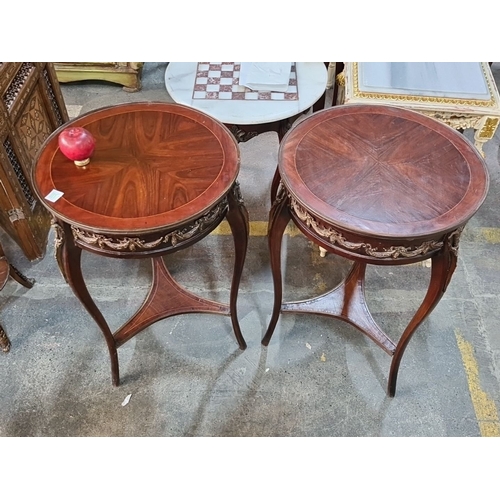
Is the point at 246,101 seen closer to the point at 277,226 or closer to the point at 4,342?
the point at 277,226

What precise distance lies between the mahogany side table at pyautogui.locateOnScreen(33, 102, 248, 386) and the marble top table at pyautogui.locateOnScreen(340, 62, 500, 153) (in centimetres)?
85

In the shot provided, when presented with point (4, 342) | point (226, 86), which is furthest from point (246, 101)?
point (4, 342)

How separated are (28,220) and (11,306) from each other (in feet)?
1.19

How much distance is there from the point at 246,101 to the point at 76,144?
2.73 feet

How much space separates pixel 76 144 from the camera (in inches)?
48.8

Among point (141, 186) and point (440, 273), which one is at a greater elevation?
point (141, 186)

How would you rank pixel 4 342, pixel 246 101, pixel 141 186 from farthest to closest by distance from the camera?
pixel 246 101, pixel 4 342, pixel 141 186

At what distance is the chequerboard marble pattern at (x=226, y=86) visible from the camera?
1884 millimetres

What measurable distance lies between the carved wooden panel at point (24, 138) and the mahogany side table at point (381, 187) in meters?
1.07

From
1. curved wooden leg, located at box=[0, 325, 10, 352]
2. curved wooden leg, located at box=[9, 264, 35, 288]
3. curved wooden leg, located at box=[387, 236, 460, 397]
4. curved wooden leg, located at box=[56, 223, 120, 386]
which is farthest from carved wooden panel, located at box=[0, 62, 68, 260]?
curved wooden leg, located at box=[387, 236, 460, 397]

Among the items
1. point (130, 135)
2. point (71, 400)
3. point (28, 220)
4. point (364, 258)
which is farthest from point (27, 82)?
point (364, 258)

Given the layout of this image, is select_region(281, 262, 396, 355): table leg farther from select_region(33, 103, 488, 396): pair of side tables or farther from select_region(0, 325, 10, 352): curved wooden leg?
select_region(0, 325, 10, 352): curved wooden leg

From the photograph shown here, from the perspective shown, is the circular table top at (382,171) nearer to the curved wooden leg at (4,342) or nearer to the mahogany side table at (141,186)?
the mahogany side table at (141,186)

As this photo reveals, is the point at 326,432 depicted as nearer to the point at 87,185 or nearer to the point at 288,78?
the point at 87,185
